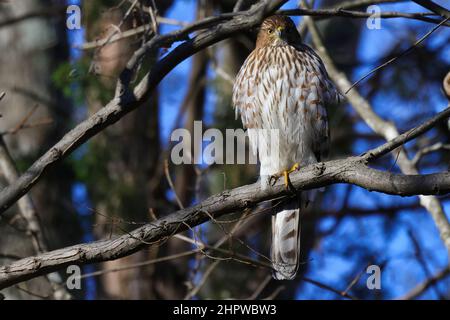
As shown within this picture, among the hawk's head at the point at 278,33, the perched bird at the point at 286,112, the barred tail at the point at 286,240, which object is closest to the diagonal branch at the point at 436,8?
the perched bird at the point at 286,112

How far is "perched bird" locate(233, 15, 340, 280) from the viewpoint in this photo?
4.75 meters

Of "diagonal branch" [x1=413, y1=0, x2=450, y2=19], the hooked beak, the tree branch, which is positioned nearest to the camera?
the tree branch

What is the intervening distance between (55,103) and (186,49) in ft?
13.8

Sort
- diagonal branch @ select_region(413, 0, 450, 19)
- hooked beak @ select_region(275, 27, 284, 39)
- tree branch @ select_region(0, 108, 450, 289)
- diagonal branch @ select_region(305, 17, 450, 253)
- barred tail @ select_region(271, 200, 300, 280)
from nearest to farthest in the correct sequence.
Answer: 1. tree branch @ select_region(0, 108, 450, 289)
2. diagonal branch @ select_region(413, 0, 450, 19)
3. barred tail @ select_region(271, 200, 300, 280)
4. diagonal branch @ select_region(305, 17, 450, 253)
5. hooked beak @ select_region(275, 27, 284, 39)

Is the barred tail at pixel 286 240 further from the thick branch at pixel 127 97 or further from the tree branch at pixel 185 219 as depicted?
the thick branch at pixel 127 97

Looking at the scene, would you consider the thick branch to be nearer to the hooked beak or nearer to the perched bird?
the perched bird

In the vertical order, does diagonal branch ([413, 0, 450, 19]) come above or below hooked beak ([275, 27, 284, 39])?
below

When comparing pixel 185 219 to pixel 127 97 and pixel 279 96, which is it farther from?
pixel 279 96

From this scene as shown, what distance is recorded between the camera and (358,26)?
29.8 feet

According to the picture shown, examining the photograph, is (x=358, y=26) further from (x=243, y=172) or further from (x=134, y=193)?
(x=134, y=193)

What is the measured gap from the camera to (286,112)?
473 centimetres

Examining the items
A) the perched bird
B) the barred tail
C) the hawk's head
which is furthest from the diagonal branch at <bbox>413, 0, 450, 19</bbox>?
the barred tail

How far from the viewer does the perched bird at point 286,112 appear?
4.75 metres

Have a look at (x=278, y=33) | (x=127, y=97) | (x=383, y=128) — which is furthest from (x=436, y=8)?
(x=383, y=128)
